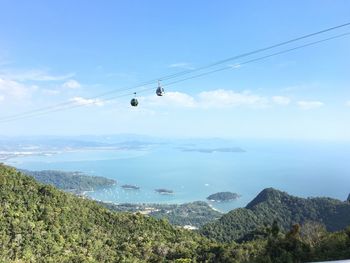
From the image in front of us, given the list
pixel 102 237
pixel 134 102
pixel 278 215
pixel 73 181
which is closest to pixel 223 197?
pixel 73 181

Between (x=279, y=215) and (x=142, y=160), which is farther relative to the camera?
(x=142, y=160)

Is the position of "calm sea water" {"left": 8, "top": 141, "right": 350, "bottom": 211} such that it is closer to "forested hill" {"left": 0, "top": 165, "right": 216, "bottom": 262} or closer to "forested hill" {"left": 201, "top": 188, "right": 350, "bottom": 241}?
"forested hill" {"left": 201, "top": 188, "right": 350, "bottom": 241}

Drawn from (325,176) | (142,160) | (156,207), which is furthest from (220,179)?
(142,160)

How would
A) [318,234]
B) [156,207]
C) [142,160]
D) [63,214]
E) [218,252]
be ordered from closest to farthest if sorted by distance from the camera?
[318,234], [218,252], [63,214], [156,207], [142,160]

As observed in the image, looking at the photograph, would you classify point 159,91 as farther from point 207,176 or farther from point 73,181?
point 207,176

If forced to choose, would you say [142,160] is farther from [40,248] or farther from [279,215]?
[40,248]

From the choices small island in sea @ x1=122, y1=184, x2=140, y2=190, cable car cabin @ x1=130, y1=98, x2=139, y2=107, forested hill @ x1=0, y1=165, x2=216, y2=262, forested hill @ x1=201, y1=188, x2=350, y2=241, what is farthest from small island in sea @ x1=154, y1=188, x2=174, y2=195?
cable car cabin @ x1=130, y1=98, x2=139, y2=107

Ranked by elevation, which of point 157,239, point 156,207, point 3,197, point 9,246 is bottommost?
point 156,207
